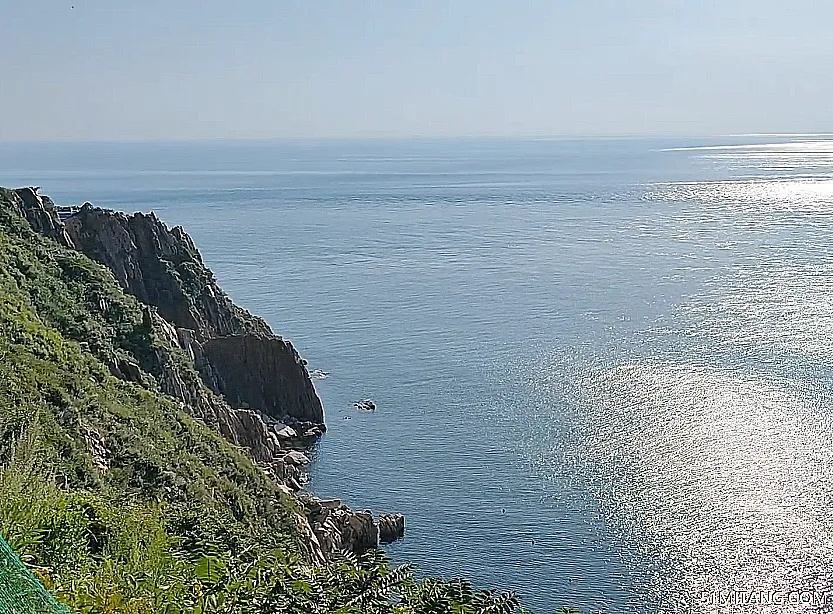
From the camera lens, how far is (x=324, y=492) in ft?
141

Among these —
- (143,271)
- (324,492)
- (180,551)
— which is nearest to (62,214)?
(143,271)

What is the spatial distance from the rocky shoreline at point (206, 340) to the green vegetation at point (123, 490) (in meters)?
2.31

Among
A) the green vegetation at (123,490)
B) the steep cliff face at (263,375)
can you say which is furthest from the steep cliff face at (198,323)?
the green vegetation at (123,490)

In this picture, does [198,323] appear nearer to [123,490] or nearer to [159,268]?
[159,268]

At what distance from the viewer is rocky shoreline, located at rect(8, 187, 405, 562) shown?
42031mm

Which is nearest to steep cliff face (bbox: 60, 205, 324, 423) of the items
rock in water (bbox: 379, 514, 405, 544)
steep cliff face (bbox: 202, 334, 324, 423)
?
steep cliff face (bbox: 202, 334, 324, 423)

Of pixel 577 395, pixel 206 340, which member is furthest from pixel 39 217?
pixel 577 395

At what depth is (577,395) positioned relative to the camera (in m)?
53.3

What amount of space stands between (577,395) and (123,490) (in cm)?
3573

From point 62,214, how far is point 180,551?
5580cm

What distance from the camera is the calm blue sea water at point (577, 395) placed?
3628 centimetres

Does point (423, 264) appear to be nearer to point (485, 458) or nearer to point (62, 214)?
point (62, 214)

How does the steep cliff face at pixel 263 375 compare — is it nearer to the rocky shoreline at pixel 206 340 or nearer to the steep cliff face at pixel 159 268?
the rocky shoreline at pixel 206 340

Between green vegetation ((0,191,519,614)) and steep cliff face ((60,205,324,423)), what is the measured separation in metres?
6.20
